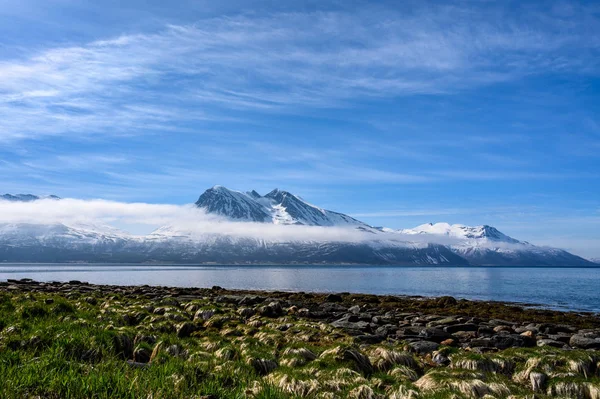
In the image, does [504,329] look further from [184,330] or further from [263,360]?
Answer: [263,360]

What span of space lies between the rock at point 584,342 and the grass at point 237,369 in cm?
822

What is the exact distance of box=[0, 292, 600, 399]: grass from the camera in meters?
7.95

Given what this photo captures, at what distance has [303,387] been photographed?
1167 cm

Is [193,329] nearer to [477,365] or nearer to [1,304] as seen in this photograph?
[1,304]

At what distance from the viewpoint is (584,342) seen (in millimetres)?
25234

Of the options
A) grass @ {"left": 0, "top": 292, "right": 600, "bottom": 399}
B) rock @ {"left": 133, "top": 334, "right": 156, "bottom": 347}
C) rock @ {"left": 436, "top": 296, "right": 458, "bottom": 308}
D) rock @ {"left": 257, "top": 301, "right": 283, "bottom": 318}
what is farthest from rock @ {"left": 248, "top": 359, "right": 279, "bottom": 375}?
rock @ {"left": 436, "top": 296, "right": 458, "bottom": 308}

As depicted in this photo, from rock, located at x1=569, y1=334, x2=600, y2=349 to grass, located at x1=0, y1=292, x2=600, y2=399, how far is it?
822 centimetres

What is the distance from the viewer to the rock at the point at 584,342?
977 inches

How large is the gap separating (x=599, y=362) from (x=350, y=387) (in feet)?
36.6

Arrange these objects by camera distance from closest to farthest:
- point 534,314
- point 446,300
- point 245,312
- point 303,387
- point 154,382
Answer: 1. point 154,382
2. point 303,387
3. point 245,312
4. point 534,314
5. point 446,300

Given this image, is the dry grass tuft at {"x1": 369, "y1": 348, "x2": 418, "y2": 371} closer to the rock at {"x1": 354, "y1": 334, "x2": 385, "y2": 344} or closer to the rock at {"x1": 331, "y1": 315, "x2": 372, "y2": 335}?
the rock at {"x1": 354, "y1": 334, "x2": 385, "y2": 344}

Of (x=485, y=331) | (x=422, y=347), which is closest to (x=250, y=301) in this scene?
(x=485, y=331)

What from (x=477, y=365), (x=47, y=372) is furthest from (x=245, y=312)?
(x=47, y=372)

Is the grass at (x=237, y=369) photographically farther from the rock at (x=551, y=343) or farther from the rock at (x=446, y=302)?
the rock at (x=446, y=302)
